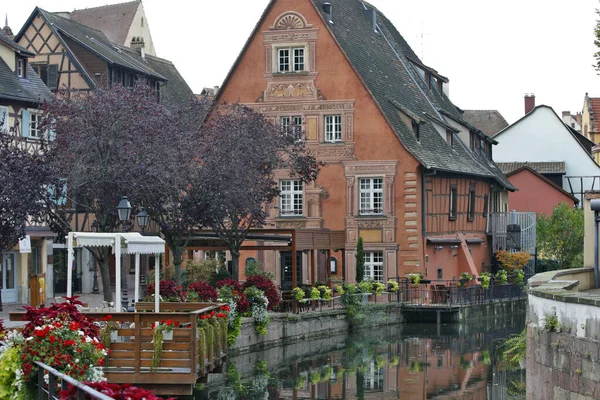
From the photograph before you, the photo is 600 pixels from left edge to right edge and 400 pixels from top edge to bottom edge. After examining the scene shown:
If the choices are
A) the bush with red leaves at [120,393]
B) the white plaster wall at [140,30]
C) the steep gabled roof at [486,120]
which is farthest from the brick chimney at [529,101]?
the bush with red leaves at [120,393]

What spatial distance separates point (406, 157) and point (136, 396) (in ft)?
129

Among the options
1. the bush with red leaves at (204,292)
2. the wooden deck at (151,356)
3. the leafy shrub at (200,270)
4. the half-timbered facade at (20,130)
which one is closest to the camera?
the wooden deck at (151,356)

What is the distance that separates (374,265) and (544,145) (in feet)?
106

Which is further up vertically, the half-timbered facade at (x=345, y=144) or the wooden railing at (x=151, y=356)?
the half-timbered facade at (x=345, y=144)

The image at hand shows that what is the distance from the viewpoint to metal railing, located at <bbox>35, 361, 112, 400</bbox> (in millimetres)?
8883

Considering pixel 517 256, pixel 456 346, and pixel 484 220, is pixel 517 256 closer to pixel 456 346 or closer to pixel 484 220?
pixel 484 220

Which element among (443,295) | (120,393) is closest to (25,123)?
(443,295)

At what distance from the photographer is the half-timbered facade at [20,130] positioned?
4419 cm

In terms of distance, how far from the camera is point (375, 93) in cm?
4941

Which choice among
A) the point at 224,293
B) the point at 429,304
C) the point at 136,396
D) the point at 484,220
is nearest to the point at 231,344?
the point at 224,293

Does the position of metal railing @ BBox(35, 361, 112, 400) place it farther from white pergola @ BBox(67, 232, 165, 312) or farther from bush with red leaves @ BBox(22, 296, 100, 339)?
white pergola @ BBox(67, 232, 165, 312)

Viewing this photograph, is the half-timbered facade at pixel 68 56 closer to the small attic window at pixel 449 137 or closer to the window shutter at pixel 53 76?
the window shutter at pixel 53 76

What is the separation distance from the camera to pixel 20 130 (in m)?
44.9

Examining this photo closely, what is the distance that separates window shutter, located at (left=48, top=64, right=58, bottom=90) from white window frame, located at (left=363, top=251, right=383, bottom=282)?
634 inches
